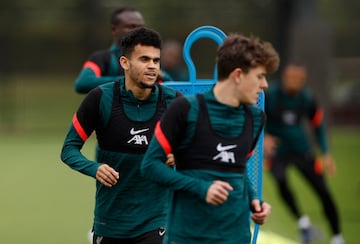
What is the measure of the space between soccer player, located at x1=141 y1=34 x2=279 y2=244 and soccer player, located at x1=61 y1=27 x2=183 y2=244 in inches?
35.7

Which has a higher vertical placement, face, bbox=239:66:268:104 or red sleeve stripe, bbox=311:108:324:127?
face, bbox=239:66:268:104

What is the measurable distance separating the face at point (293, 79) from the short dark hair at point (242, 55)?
6.29 meters

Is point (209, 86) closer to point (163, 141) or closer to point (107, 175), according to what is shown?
point (107, 175)

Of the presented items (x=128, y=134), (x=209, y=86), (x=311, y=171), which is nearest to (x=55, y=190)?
(x=311, y=171)

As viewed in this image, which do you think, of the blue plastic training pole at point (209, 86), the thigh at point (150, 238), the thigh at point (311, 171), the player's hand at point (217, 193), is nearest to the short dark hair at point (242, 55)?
the player's hand at point (217, 193)

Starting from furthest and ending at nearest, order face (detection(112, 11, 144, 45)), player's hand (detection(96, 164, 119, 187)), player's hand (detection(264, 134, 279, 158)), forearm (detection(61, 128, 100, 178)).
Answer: player's hand (detection(264, 134, 279, 158)), face (detection(112, 11, 144, 45)), forearm (detection(61, 128, 100, 178)), player's hand (detection(96, 164, 119, 187))

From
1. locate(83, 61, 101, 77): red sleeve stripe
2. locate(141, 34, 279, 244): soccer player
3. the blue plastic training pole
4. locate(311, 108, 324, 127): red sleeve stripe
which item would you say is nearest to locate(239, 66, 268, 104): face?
locate(141, 34, 279, 244): soccer player

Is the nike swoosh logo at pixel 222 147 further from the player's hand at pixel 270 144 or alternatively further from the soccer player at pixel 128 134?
the player's hand at pixel 270 144

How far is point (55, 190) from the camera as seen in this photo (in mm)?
15781

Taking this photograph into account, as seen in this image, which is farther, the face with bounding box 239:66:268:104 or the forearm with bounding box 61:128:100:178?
the forearm with bounding box 61:128:100:178

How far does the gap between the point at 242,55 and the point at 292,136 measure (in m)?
6.72

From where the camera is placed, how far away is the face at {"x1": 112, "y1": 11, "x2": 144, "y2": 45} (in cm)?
792

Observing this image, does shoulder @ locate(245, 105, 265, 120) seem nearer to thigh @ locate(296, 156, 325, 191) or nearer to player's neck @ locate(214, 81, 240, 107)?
player's neck @ locate(214, 81, 240, 107)

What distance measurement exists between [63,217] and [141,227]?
7.09 metres
